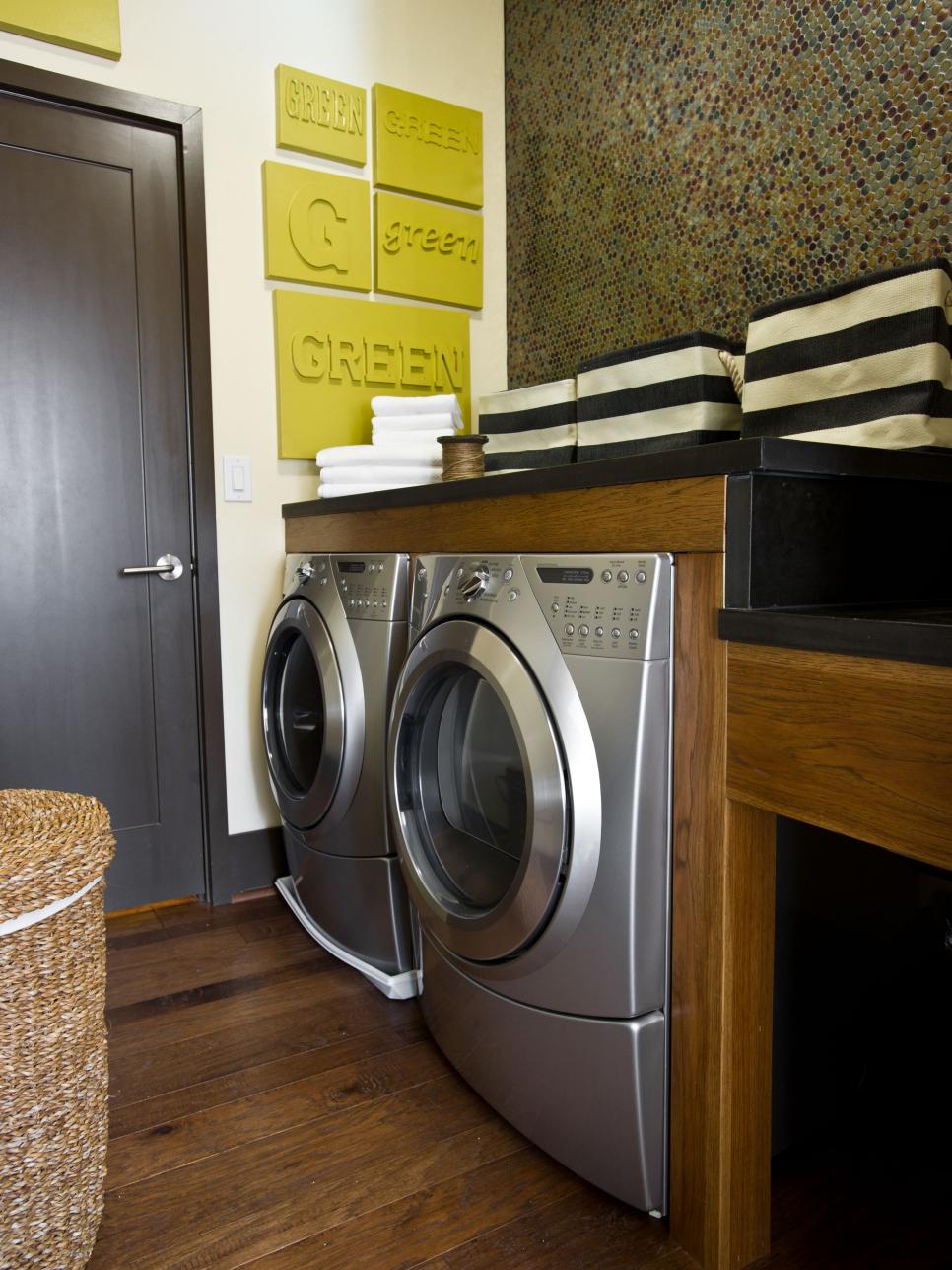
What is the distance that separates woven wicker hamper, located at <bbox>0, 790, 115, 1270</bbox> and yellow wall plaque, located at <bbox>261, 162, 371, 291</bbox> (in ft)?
5.67

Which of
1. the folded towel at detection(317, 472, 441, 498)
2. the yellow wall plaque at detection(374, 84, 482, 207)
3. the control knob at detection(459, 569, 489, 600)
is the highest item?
the yellow wall plaque at detection(374, 84, 482, 207)

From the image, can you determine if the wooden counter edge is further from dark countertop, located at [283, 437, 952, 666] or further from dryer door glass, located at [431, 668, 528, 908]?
dryer door glass, located at [431, 668, 528, 908]

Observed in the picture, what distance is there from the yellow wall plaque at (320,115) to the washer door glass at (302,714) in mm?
1267

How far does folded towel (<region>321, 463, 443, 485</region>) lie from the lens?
214 centimetres

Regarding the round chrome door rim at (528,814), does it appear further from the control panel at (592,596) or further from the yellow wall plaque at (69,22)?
the yellow wall plaque at (69,22)

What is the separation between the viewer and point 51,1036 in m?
1.03

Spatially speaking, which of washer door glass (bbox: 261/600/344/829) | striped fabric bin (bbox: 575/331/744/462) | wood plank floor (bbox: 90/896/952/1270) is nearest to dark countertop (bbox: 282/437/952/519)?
striped fabric bin (bbox: 575/331/744/462)

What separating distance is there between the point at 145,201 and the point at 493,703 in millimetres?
1673

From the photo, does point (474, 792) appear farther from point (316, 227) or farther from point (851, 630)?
point (316, 227)

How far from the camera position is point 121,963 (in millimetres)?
1985

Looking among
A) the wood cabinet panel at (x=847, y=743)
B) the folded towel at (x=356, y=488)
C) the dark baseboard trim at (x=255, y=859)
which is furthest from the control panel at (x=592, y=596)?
the dark baseboard trim at (x=255, y=859)

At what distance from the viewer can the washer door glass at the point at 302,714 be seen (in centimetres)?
185

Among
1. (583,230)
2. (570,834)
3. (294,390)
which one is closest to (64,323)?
(294,390)

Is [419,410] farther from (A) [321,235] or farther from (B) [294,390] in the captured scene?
(A) [321,235]
